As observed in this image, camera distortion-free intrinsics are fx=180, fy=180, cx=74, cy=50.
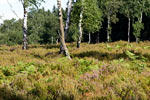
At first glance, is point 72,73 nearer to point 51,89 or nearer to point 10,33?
point 51,89

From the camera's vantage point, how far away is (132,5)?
47.2m

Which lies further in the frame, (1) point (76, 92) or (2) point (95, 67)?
(2) point (95, 67)

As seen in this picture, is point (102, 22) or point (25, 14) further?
point (102, 22)

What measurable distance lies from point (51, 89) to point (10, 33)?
3083 inches

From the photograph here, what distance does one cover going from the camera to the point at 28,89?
5852mm

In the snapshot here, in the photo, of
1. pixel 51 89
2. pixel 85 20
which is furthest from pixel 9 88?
pixel 85 20

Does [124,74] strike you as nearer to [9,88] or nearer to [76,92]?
[76,92]

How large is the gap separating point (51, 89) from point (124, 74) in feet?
8.89

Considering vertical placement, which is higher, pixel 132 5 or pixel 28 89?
pixel 132 5

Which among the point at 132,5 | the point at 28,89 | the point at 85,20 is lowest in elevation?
the point at 28,89

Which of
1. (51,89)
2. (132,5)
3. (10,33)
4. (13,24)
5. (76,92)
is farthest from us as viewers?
(13,24)

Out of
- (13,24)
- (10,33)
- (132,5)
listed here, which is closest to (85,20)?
(132,5)

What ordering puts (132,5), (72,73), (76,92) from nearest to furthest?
(76,92), (72,73), (132,5)

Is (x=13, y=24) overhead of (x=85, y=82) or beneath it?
overhead
